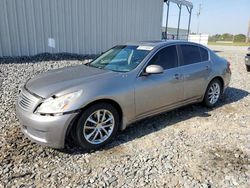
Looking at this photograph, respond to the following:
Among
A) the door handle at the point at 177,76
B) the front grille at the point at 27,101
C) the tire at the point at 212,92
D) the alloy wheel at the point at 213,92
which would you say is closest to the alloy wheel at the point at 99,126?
the front grille at the point at 27,101

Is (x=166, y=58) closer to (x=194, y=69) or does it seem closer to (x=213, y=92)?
(x=194, y=69)

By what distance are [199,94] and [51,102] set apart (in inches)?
123

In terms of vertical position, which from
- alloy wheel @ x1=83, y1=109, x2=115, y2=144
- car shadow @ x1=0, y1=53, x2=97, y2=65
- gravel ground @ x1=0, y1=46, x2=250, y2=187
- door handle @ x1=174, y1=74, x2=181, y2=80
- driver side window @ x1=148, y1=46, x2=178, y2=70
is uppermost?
driver side window @ x1=148, y1=46, x2=178, y2=70

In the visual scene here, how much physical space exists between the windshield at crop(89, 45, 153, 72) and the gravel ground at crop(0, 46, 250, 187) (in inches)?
44.3

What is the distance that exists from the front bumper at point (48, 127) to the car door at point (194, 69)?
2411mm

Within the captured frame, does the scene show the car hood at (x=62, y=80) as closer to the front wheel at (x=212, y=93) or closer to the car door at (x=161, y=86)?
the car door at (x=161, y=86)

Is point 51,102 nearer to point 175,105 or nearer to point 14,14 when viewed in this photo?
point 175,105

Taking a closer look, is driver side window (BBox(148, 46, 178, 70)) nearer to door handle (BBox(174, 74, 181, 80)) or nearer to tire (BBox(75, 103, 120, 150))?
door handle (BBox(174, 74, 181, 80))

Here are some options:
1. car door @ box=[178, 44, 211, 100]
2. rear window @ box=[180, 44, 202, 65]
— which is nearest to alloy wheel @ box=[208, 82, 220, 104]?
car door @ box=[178, 44, 211, 100]

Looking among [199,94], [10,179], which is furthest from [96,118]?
[199,94]

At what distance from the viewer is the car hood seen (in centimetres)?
321

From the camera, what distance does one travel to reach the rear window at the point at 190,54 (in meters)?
4.53

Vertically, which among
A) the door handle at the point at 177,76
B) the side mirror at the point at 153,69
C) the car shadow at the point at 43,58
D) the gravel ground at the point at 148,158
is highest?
the side mirror at the point at 153,69

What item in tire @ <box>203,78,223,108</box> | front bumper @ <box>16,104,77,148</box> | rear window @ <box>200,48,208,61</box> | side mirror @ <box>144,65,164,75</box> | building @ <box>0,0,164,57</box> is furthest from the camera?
building @ <box>0,0,164,57</box>
